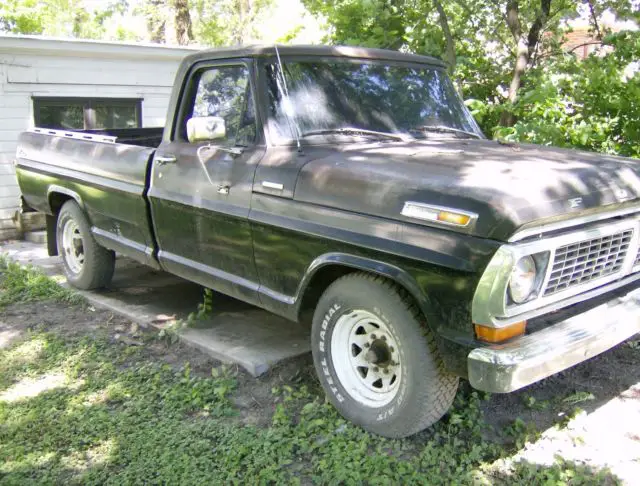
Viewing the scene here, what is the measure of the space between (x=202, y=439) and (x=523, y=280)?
74.4 inches

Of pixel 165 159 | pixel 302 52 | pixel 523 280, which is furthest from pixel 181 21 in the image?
pixel 523 280

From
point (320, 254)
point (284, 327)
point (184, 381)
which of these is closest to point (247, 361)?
point (184, 381)

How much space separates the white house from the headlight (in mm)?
7780

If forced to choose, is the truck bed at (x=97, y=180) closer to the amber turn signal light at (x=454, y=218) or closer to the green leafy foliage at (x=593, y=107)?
the amber turn signal light at (x=454, y=218)

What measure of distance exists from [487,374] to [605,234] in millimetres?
1022

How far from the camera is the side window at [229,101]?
4145 millimetres

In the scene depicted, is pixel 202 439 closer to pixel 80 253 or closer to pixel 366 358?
pixel 366 358

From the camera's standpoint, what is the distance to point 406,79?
178 inches

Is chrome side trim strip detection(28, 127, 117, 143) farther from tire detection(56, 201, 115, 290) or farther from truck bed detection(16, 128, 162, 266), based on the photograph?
tire detection(56, 201, 115, 290)

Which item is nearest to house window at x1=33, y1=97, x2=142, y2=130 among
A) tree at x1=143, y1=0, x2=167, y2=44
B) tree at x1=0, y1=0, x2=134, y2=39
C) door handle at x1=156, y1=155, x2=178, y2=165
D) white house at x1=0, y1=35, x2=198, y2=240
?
white house at x1=0, y1=35, x2=198, y2=240

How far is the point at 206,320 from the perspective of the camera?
205 inches

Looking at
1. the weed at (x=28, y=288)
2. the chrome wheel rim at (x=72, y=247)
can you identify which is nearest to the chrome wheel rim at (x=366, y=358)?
the weed at (x=28, y=288)

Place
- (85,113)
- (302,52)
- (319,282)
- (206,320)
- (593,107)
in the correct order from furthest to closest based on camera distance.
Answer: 1. (85,113)
2. (593,107)
3. (206,320)
4. (302,52)
5. (319,282)

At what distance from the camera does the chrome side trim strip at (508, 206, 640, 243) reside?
2810 mm
